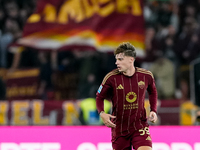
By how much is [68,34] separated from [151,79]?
15.7 ft

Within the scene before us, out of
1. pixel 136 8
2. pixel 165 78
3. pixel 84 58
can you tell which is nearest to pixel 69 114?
pixel 84 58

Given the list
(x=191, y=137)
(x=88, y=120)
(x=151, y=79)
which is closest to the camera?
(x=151, y=79)

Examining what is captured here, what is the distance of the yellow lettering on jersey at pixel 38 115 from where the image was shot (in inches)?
372

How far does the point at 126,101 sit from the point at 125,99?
0.02 m

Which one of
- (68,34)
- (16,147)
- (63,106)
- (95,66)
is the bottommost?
(16,147)

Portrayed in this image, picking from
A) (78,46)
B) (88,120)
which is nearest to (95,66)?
(78,46)

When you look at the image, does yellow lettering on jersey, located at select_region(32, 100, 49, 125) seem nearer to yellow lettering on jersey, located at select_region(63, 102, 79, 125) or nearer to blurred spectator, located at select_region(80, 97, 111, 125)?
yellow lettering on jersey, located at select_region(63, 102, 79, 125)

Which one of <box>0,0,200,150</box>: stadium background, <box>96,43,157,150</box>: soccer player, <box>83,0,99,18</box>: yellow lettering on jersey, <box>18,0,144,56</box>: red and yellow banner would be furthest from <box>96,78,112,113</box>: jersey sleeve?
<box>83,0,99,18</box>: yellow lettering on jersey

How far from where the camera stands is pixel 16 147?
6.27m

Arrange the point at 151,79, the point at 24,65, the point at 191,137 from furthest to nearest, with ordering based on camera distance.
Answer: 1. the point at 24,65
2. the point at 191,137
3. the point at 151,79

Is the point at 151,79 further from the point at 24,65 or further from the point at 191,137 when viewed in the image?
the point at 24,65

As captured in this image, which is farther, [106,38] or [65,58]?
[65,58]

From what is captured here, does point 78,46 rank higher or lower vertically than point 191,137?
higher

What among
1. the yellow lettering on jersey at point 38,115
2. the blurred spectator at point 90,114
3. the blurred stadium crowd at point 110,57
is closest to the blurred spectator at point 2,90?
the blurred stadium crowd at point 110,57
